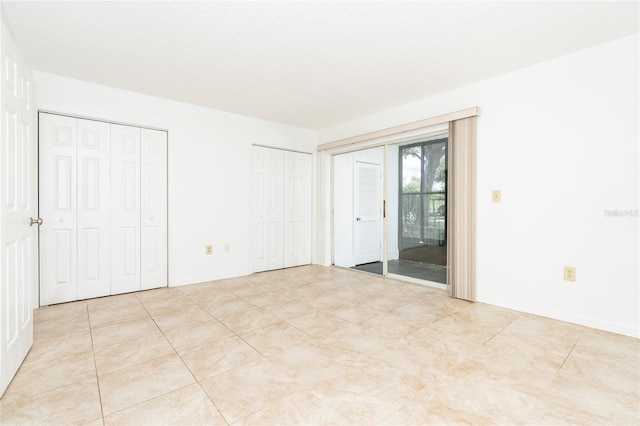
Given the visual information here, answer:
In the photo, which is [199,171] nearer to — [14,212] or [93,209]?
[93,209]

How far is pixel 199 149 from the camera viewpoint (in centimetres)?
396

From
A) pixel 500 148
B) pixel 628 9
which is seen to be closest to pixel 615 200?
pixel 500 148

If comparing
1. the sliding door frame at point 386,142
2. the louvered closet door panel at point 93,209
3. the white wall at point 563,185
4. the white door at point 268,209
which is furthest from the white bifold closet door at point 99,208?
the white wall at point 563,185

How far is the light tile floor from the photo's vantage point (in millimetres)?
1443

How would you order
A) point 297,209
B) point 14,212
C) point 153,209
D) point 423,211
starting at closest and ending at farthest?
point 14,212
point 153,209
point 423,211
point 297,209

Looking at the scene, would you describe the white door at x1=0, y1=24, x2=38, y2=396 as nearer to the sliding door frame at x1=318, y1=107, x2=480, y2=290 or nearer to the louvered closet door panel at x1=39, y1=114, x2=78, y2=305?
the louvered closet door panel at x1=39, y1=114, x2=78, y2=305

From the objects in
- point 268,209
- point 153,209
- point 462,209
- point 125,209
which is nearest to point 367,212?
point 268,209

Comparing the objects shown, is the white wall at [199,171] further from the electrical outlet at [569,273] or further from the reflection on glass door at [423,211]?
the electrical outlet at [569,273]

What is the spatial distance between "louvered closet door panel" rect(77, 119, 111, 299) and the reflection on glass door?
3688 millimetres

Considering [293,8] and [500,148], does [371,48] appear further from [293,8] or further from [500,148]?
[500,148]

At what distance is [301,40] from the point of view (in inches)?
93.9

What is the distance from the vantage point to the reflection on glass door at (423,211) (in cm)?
381

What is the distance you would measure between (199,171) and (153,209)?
2.44ft

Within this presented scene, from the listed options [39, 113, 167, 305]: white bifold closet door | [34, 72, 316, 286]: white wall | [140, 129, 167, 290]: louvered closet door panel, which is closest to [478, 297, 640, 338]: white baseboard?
[34, 72, 316, 286]: white wall
